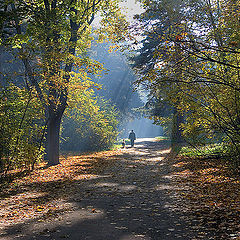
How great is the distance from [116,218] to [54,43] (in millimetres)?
7566

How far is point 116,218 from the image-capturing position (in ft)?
16.5

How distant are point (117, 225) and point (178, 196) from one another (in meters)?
2.51

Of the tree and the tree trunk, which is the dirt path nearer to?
the tree

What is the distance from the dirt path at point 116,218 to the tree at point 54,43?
16.2 feet

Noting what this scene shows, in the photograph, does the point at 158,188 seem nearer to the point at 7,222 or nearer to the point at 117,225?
the point at 117,225

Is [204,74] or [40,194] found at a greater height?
[204,74]

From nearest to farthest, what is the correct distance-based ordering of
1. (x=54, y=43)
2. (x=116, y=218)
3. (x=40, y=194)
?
1. (x=116, y=218)
2. (x=40, y=194)
3. (x=54, y=43)

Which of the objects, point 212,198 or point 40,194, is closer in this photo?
point 212,198

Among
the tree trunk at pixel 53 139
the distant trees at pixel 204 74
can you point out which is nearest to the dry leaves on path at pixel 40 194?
the tree trunk at pixel 53 139

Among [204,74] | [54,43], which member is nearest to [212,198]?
[204,74]

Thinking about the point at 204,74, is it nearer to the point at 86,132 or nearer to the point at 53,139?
the point at 53,139

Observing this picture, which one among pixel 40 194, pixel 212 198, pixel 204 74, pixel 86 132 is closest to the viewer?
pixel 212 198

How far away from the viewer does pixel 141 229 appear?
4.34m

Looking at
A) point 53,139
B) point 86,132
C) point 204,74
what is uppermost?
point 204,74
